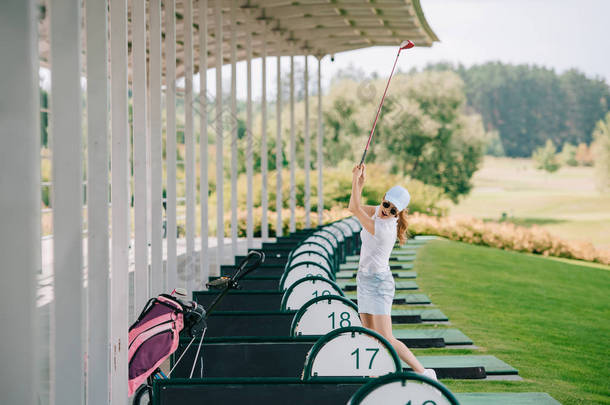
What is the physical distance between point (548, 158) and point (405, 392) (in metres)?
50.8

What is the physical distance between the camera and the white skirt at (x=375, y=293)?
5578 millimetres

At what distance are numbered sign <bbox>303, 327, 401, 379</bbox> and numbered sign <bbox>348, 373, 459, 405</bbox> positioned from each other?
802mm

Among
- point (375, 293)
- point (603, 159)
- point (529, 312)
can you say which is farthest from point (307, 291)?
point (603, 159)

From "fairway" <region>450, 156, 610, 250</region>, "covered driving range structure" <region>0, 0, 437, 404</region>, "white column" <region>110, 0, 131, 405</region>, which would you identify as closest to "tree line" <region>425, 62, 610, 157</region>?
"fairway" <region>450, 156, 610, 250</region>

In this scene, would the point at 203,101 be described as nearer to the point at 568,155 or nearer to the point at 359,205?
the point at 359,205

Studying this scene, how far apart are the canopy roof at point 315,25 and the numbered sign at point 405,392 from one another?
311 inches

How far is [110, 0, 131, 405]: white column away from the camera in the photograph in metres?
4.21

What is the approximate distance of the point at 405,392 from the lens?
2832 millimetres

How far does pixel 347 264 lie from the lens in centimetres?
1338

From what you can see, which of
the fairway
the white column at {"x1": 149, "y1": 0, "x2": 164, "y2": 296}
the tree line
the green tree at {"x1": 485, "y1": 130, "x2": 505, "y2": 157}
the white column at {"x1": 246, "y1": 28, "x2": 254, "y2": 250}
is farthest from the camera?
the green tree at {"x1": 485, "y1": 130, "x2": 505, "y2": 157}

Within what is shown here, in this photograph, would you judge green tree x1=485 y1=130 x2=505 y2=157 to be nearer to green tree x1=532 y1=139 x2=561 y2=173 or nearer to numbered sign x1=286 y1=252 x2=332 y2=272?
green tree x1=532 y1=139 x2=561 y2=173

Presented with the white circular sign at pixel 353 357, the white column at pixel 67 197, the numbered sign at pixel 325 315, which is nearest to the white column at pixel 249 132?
the numbered sign at pixel 325 315

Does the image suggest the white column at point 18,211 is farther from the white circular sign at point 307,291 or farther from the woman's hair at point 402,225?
the woman's hair at point 402,225

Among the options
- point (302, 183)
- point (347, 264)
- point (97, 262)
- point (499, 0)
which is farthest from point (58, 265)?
point (499, 0)
